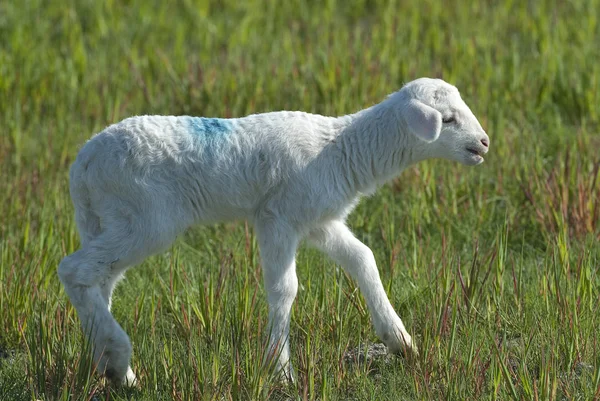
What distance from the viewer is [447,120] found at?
4695 millimetres

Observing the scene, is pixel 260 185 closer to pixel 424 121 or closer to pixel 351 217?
pixel 424 121

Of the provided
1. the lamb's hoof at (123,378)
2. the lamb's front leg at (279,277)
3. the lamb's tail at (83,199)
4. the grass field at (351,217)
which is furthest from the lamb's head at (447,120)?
the lamb's hoof at (123,378)

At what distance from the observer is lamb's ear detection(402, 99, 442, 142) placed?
4.53 metres

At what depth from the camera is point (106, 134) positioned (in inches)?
179

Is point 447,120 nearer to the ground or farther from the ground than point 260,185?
farther from the ground

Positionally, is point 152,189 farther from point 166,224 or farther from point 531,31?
point 531,31

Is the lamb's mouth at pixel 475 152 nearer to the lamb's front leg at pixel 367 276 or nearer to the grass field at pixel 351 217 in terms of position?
the grass field at pixel 351 217

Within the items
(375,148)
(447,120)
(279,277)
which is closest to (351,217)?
(375,148)

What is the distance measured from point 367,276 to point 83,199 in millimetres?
1240

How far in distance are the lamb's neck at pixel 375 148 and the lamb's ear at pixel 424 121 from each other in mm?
176

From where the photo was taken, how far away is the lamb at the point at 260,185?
4426mm

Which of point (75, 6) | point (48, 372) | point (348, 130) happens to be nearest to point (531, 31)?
point (75, 6)

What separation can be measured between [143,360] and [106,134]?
0.93m

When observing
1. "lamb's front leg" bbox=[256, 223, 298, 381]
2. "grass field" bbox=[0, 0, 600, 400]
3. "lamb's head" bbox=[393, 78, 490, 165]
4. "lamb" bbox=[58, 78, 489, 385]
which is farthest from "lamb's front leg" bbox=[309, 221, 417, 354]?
"lamb's head" bbox=[393, 78, 490, 165]
